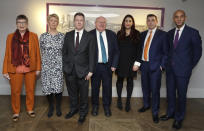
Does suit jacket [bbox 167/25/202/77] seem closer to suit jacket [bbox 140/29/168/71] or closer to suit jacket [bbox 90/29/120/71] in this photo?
suit jacket [bbox 140/29/168/71]

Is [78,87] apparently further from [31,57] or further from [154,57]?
[154,57]

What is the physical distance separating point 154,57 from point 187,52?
513 mm

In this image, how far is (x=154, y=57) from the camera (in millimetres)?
2963

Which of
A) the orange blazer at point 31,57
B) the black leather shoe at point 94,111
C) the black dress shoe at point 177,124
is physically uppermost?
the orange blazer at point 31,57

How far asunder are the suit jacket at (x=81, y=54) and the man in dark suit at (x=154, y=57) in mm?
959

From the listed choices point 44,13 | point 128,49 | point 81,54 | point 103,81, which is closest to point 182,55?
point 128,49

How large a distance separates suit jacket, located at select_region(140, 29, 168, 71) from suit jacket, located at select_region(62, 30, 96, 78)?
39.4 inches

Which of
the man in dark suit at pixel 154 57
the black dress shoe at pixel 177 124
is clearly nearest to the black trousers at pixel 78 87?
the man in dark suit at pixel 154 57

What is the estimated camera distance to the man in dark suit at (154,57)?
2.92m

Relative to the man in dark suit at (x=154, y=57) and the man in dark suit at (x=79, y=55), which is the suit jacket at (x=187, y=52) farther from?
the man in dark suit at (x=79, y=55)

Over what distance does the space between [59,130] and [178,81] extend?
Result: 6.53 feet

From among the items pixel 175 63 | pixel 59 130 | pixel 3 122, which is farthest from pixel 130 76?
pixel 3 122

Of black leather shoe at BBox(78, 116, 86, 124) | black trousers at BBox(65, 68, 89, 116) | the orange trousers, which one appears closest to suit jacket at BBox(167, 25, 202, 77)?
black trousers at BBox(65, 68, 89, 116)

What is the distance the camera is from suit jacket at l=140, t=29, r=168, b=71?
2896mm
